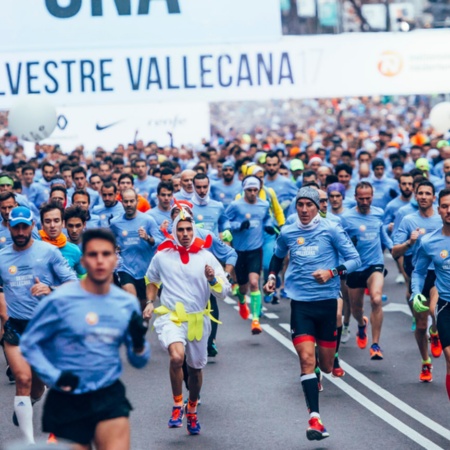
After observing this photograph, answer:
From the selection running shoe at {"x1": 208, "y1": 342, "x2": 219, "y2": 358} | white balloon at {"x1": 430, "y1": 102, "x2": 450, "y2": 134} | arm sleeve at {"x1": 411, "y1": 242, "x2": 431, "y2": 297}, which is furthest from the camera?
white balloon at {"x1": 430, "y1": 102, "x2": 450, "y2": 134}

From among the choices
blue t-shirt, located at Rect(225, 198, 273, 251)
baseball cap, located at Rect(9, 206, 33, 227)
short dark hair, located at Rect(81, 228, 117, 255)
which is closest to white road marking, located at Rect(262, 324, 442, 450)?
baseball cap, located at Rect(9, 206, 33, 227)

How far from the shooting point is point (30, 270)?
10094mm

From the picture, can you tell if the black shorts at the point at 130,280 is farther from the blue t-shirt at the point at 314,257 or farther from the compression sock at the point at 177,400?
the compression sock at the point at 177,400

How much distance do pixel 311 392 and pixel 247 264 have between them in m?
6.17

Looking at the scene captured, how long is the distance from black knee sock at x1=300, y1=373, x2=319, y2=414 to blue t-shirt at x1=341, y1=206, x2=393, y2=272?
3955 mm

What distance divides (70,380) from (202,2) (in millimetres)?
11711

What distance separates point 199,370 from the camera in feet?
34.8

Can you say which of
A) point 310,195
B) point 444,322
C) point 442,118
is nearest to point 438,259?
point 444,322

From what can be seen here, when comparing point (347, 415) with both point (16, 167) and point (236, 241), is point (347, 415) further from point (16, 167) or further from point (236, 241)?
point (16, 167)

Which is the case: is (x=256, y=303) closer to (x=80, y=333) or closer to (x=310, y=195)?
(x=310, y=195)

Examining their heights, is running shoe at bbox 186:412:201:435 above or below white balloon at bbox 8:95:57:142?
below

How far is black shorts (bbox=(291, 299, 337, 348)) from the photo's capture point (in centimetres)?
1079

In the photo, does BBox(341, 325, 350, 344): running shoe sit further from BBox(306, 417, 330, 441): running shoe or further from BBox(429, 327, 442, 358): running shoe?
BBox(306, 417, 330, 441): running shoe

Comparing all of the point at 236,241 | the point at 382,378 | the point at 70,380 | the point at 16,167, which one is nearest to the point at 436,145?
the point at 16,167
